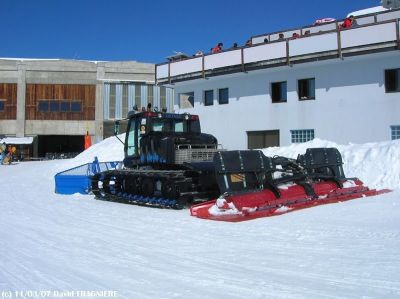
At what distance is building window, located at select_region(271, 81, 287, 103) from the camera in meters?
21.1

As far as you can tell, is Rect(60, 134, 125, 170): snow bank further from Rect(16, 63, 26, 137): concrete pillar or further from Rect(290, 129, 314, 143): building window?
Rect(16, 63, 26, 137): concrete pillar

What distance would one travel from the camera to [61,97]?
4738 cm

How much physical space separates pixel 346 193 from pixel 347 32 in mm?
9656

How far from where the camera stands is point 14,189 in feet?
55.2

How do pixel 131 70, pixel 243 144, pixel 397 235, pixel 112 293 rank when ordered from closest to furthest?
1. pixel 112 293
2. pixel 397 235
3. pixel 243 144
4. pixel 131 70

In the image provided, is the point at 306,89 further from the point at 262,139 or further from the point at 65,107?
the point at 65,107

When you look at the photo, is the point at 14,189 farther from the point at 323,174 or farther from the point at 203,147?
the point at 323,174

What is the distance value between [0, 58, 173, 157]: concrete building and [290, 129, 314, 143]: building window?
27949 mm

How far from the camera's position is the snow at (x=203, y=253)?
447cm

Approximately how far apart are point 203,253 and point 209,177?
192 inches

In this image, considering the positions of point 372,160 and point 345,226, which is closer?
point 345,226

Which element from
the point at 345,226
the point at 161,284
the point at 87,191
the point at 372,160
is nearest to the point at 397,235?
the point at 345,226

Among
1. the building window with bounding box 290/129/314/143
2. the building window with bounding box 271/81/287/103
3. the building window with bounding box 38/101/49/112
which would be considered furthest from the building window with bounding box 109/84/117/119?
the building window with bounding box 290/129/314/143

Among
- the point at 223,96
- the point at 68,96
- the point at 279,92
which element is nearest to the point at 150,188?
the point at 279,92
